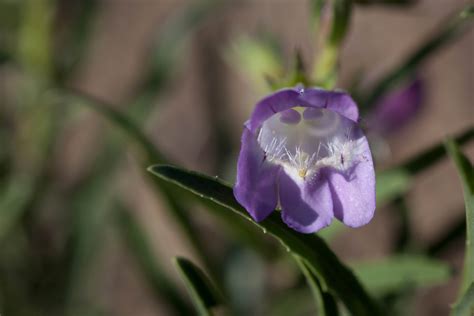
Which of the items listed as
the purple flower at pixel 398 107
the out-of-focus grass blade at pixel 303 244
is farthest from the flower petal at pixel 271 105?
the purple flower at pixel 398 107

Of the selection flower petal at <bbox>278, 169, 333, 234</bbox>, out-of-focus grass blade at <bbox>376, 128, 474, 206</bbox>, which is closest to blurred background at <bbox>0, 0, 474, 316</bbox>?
out-of-focus grass blade at <bbox>376, 128, 474, 206</bbox>

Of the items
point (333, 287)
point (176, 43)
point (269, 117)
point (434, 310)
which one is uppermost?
point (176, 43)

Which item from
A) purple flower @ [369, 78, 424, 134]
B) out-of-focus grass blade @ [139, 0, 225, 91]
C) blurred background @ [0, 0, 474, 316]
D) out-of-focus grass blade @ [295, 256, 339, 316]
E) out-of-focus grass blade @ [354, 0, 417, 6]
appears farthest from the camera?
out-of-focus grass blade @ [139, 0, 225, 91]

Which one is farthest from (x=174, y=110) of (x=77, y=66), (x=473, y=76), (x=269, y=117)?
(x=269, y=117)

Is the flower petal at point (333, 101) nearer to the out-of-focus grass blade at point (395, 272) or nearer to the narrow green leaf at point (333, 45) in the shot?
the narrow green leaf at point (333, 45)

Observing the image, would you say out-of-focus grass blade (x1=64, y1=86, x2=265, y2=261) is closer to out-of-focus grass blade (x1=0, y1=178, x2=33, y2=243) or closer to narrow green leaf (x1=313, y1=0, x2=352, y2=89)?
narrow green leaf (x1=313, y1=0, x2=352, y2=89)

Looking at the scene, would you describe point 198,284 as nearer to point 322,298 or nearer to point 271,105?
point 322,298

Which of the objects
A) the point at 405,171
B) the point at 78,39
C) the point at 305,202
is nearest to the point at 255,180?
the point at 305,202

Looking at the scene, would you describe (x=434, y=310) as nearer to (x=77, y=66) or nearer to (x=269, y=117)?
(x=77, y=66)
